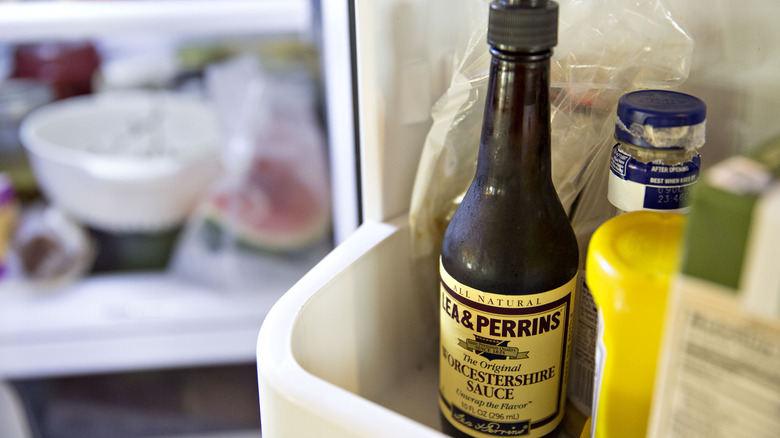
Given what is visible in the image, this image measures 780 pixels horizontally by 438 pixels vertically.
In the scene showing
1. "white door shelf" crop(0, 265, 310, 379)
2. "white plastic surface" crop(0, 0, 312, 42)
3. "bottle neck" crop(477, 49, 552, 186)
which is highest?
"bottle neck" crop(477, 49, 552, 186)

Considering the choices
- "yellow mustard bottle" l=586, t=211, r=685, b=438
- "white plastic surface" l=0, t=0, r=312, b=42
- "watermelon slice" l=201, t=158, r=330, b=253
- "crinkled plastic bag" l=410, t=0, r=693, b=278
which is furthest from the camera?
"watermelon slice" l=201, t=158, r=330, b=253

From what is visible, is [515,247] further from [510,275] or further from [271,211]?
[271,211]

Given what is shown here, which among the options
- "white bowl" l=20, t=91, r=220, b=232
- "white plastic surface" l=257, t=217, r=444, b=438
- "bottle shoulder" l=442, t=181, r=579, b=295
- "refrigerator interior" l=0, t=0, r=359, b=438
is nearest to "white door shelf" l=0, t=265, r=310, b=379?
"refrigerator interior" l=0, t=0, r=359, b=438

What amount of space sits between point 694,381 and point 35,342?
1122 mm

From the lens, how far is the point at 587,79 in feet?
1.37

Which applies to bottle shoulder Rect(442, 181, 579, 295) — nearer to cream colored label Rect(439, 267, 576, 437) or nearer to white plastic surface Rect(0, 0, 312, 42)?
cream colored label Rect(439, 267, 576, 437)

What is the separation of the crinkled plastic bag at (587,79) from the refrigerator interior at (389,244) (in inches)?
0.8

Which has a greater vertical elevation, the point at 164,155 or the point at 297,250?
the point at 164,155

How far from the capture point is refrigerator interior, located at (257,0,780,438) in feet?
1.16

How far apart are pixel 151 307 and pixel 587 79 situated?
92 cm

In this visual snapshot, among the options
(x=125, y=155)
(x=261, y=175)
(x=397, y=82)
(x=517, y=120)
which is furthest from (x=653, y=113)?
(x=125, y=155)

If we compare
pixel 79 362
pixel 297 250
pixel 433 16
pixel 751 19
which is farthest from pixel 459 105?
pixel 79 362

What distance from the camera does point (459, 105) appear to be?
443mm

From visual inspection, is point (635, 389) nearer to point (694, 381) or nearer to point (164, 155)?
point (694, 381)
